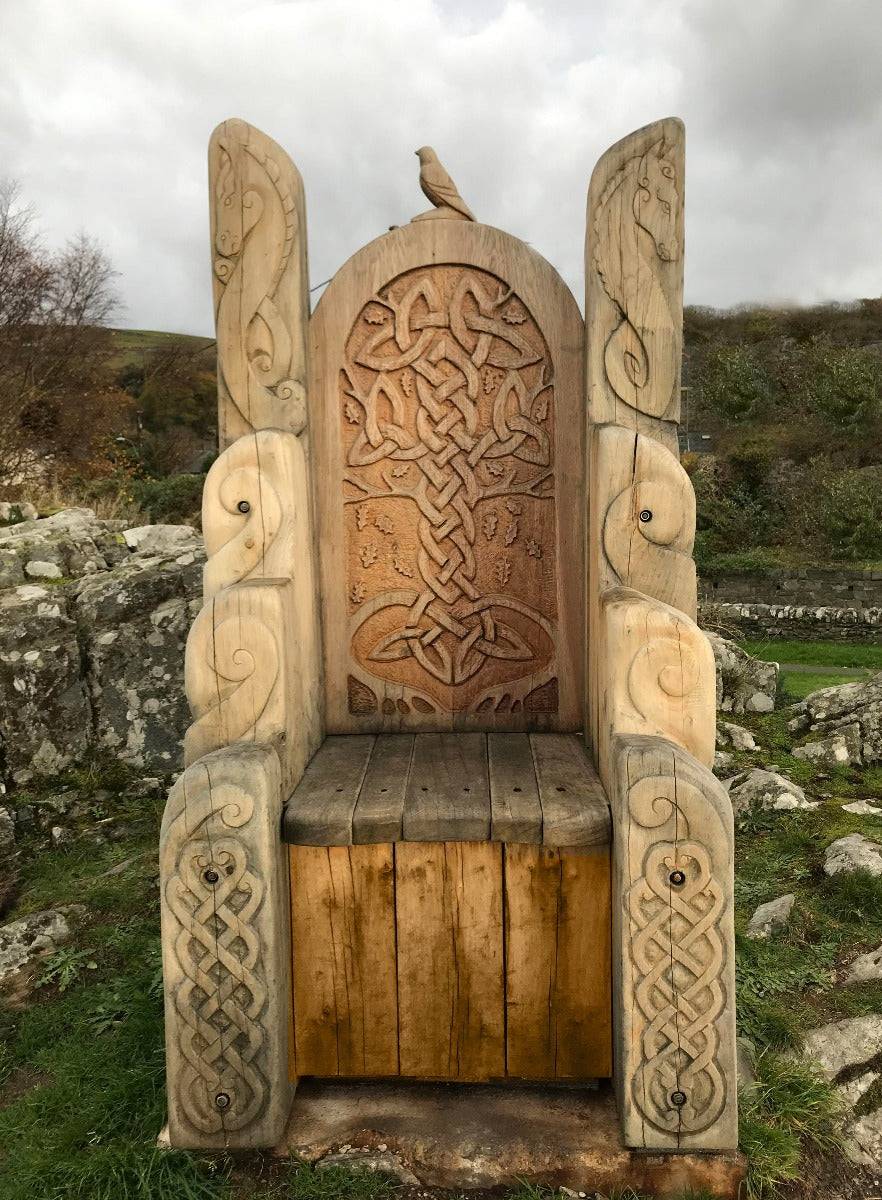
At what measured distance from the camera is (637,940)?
5.81ft

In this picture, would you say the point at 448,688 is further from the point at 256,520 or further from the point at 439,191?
the point at 439,191

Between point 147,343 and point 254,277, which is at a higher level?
point 147,343

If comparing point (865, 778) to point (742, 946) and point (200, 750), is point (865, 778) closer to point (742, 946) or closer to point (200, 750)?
point (742, 946)

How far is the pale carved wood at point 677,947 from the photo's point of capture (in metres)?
1.76

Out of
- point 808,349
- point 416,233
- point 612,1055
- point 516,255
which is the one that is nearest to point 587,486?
point 516,255

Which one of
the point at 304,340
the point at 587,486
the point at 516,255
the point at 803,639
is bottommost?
the point at 803,639

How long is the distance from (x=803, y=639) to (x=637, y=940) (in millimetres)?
13143

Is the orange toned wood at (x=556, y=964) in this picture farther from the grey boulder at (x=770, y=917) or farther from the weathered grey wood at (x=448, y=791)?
the grey boulder at (x=770, y=917)

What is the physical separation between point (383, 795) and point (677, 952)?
2.34 ft

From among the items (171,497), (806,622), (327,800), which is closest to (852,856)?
(327,800)

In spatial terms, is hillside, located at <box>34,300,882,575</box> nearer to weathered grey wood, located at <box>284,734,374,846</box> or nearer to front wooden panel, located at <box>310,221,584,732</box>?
front wooden panel, located at <box>310,221,584,732</box>

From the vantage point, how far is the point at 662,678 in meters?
1.91

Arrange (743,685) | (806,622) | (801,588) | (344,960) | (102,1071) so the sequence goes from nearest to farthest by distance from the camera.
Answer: (344,960) → (102,1071) → (743,685) → (806,622) → (801,588)

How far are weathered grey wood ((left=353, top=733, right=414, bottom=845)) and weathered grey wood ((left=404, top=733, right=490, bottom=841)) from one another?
21 mm
